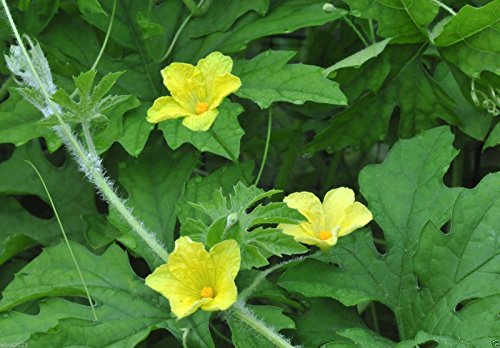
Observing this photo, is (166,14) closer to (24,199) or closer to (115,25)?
(115,25)

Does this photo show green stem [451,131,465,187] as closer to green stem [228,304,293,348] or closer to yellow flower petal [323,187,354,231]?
yellow flower petal [323,187,354,231]

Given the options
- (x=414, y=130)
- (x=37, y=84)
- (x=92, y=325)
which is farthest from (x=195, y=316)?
(x=414, y=130)

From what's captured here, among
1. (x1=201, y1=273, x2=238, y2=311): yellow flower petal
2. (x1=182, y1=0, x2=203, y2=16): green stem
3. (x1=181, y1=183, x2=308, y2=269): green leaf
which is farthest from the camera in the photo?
(x1=182, y1=0, x2=203, y2=16): green stem

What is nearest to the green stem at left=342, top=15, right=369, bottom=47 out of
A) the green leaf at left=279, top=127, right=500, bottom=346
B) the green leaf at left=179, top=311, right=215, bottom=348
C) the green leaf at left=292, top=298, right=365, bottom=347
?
the green leaf at left=279, top=127, right=500, bottom=346

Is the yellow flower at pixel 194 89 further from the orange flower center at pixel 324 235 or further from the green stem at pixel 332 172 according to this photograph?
the green stem at pixel 332 172

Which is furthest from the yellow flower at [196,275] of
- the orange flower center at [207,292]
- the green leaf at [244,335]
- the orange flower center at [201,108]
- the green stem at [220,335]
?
the green stem at [220,335]

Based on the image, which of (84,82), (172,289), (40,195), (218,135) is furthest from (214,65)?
(40,195)
